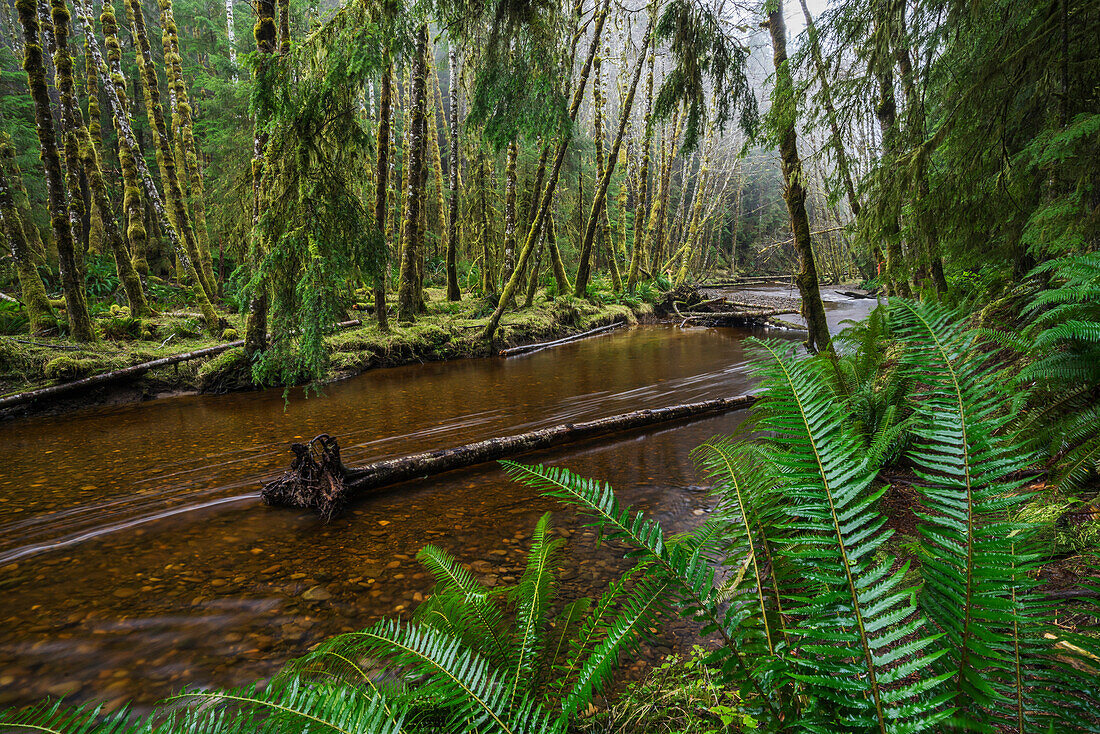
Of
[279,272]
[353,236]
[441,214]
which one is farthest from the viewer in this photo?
[441,214]

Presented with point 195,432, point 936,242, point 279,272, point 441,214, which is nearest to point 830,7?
point 936,242

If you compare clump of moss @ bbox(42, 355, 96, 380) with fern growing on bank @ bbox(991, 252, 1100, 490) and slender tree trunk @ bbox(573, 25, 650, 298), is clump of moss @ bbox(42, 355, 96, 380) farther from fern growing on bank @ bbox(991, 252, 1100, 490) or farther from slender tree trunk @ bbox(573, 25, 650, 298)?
slender tree trunk @ bbox(573, 25, 650, 298)

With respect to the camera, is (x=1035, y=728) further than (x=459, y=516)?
No

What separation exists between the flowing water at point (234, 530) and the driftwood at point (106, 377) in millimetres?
324

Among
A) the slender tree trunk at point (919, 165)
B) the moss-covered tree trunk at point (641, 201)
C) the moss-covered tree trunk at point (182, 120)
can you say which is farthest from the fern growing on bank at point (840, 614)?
the moss-covered tree trunk at point (641, 201)

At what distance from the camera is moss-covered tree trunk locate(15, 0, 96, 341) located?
21.5 feet

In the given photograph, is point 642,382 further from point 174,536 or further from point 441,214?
point 441,214

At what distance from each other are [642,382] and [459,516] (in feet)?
16.5

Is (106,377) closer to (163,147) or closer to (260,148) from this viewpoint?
(260,148)


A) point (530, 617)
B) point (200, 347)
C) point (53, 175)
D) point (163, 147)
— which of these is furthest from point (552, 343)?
point (530, 617)

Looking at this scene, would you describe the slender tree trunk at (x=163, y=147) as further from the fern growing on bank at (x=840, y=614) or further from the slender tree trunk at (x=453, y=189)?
the fern growing on bank at (x=840, y=614)

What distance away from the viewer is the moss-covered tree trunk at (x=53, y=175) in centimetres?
655

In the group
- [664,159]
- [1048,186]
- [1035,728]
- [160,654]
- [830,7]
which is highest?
[664,159]

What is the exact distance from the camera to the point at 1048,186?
10.6ft
